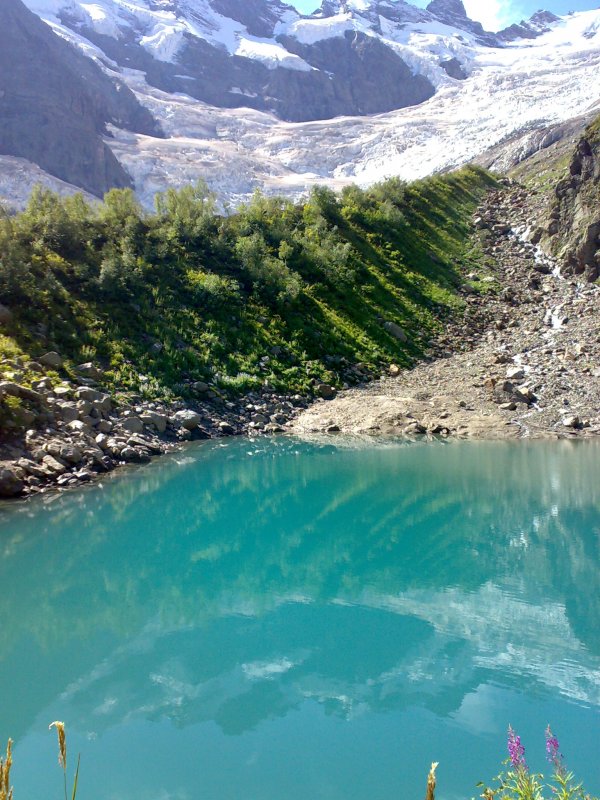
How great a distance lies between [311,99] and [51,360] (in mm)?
188741

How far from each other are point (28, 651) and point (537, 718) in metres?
6.33

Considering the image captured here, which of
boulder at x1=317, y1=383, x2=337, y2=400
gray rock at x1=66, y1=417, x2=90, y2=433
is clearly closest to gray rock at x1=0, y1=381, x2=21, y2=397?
gray rock at x1=66, y1=417, x2=90, y2=433

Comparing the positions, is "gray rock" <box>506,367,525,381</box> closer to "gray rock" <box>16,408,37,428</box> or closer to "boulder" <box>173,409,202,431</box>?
"boulder" <box>173,409,202,431</box>

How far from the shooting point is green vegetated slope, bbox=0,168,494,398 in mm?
23469

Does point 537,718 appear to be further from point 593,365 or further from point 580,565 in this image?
point 593,365

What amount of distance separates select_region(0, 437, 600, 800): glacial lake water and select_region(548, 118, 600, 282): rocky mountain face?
23.7m

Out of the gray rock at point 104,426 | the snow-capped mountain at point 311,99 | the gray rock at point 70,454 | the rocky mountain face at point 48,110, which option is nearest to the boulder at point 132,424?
the gray rock at point 104,426

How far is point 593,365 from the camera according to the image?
86.7ft

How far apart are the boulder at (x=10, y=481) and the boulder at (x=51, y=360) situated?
5.86 meters

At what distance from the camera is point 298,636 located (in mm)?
8453

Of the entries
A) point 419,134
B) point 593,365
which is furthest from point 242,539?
point 419,134

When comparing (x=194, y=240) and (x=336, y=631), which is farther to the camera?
(x=194, y=240)

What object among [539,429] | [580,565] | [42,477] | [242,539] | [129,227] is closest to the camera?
[580,565]

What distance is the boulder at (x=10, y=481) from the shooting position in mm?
15109
